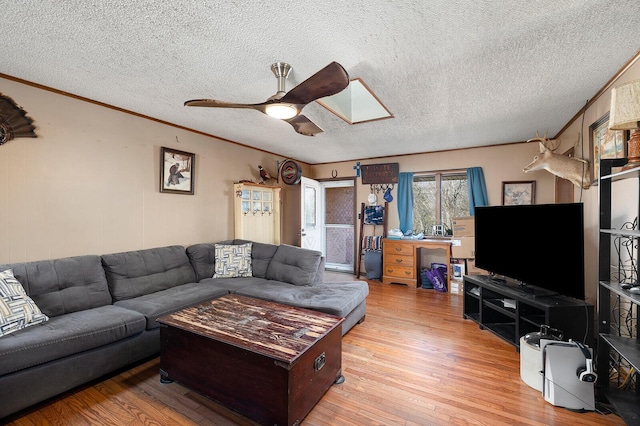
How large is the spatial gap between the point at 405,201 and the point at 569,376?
3.60 meters

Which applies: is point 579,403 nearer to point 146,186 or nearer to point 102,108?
point 146,186

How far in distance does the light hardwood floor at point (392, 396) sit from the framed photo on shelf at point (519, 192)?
2.67m

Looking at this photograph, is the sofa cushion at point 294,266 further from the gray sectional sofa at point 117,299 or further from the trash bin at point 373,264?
the trash bin at point 373,264

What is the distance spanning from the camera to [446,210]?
502 cm

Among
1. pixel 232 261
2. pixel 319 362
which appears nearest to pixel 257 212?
pixel 232 261

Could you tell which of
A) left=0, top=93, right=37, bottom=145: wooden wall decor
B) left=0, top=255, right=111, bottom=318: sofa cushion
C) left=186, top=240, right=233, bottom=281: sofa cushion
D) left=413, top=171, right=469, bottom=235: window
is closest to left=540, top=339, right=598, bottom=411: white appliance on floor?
left=413, top=171, right=469, bottom=235: window

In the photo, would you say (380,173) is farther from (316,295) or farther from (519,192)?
(316,295)

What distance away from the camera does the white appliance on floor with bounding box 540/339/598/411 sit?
1.80 metres

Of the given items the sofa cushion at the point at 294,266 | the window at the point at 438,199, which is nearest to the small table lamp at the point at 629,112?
the sofa cushion at the point at 294,266

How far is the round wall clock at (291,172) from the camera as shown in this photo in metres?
4.84

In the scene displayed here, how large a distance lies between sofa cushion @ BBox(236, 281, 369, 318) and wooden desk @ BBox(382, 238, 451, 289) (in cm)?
182

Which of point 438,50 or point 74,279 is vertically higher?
point 438,50

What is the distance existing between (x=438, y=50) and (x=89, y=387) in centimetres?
357

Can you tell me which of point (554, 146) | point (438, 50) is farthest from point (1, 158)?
point (554, 146)
